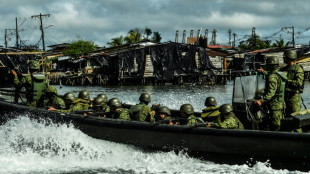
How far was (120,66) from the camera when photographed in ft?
129

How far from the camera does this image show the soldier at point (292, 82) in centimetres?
752

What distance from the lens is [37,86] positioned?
11109 mm

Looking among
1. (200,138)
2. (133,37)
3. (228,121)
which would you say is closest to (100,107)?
(200,138)

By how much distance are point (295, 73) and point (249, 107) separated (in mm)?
1125

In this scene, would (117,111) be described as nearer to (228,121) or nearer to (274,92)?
(228,121)

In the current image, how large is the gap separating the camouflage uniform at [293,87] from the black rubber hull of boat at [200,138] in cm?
150

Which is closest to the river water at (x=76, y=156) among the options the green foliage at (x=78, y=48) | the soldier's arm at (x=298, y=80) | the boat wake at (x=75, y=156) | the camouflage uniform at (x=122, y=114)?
the boat wake at (x=75, y=156)

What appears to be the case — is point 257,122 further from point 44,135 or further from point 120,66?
point 120,66

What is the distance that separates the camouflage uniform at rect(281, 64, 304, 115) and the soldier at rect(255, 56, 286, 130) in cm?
44

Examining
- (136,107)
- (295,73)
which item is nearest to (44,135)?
(136,107)

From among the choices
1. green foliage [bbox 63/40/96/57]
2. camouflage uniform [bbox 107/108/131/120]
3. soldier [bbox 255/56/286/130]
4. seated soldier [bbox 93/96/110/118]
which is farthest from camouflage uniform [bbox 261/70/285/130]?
green foliage [bbox 63/40/96/57]

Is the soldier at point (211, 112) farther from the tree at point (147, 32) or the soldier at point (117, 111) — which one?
the tree at point (147, 32)

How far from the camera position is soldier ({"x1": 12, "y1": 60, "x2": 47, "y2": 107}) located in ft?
36.0

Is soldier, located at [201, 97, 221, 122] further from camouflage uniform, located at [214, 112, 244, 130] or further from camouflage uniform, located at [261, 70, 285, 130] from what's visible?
camouflage uniform, located at [261, 70, 285, 130]
